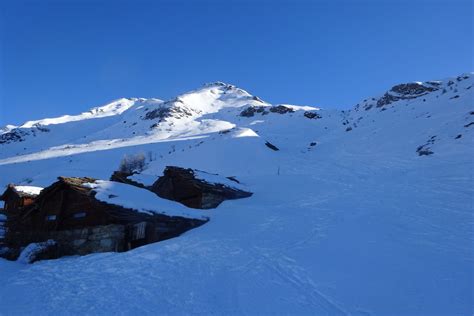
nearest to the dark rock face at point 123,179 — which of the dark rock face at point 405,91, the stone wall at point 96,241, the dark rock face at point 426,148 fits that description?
the stone wall at point 96,241

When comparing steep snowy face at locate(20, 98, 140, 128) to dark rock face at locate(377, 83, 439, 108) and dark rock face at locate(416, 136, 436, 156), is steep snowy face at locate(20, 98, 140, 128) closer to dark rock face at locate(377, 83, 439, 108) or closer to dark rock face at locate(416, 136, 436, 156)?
dark rock face at locate(377, 83, 439, 108)

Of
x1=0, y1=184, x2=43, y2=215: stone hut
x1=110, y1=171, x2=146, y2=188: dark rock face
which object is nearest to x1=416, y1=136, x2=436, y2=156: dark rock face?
x1=110, y1=171, x2=146, y2=188: dark rock face

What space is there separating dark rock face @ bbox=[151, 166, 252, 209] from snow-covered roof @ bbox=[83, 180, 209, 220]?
3.31 meters

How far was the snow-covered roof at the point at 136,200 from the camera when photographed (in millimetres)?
17141

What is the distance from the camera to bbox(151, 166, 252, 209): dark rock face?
22.6 meters

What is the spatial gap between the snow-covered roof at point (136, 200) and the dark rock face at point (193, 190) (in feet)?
10.9

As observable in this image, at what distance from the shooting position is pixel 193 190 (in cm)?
2319

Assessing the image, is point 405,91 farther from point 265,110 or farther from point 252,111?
point 252,111

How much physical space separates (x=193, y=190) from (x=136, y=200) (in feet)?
18.3

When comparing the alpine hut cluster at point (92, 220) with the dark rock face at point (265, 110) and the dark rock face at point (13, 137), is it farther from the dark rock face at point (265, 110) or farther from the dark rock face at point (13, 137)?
the dark rock face at point (13, 137)

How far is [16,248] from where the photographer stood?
1773cm

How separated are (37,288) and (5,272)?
178 inches

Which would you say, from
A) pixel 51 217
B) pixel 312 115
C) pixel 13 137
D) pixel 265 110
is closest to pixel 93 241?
pixel 51 217

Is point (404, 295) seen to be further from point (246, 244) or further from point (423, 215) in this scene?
point (423, 215)
